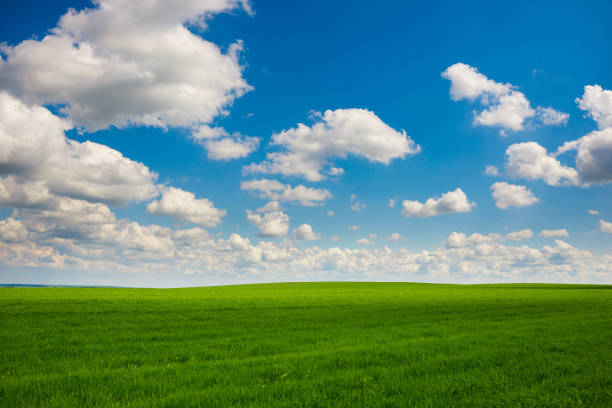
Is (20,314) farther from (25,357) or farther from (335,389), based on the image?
(335,389)

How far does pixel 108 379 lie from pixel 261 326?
1096 cm

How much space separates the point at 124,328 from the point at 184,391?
1301 centimetres

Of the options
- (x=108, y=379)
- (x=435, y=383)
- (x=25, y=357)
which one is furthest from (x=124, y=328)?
(x=435, y=383)

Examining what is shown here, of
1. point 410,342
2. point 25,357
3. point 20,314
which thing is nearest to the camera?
point 25,357

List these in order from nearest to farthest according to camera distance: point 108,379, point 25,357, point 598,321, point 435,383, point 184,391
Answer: point 184,391
point 435,383
point 108,379
point 25,357
point 598,321

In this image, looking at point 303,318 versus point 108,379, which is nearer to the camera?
point 108,379

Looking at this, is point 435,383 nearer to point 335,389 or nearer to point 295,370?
point 335,389

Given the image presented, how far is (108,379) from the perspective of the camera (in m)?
10.7

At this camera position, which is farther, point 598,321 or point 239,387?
point 598,321

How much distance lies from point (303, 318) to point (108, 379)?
15.1 meters

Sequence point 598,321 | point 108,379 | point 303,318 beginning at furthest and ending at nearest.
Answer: point 303,318 < point 598,321 < point 108,379

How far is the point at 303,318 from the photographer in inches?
963

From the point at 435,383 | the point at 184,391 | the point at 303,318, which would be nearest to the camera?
the point at 184,391

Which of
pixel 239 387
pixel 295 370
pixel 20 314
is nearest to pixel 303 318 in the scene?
pixel 295 370
